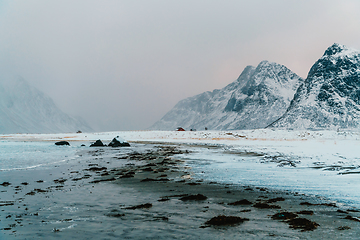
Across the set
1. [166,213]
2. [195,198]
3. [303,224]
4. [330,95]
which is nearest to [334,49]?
[330,95]

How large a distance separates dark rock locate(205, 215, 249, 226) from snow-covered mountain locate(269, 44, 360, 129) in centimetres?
13457

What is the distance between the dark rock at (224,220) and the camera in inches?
300

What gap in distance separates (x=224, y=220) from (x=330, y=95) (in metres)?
158

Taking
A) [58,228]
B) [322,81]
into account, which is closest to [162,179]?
[58,228]

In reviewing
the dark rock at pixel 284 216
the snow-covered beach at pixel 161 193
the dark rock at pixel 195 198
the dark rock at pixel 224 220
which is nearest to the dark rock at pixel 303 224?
the snow-covered beach at pixel 161 193

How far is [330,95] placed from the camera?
14562cm

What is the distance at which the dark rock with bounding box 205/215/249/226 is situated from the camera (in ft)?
25.0

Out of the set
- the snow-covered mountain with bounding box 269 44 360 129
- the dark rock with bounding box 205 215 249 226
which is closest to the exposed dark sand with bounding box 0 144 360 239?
the dark rock with bounding box 205 215 249 226

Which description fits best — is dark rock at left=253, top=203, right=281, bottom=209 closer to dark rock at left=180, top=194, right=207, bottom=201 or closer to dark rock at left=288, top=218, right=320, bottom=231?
dark rock at left=288, top=218, right=320, bottom=231

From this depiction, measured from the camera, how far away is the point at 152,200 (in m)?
10.6

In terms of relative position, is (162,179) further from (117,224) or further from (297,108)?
(297,108)

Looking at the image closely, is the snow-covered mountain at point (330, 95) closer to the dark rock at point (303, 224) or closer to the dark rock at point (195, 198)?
the dark rock at point (195, 198)

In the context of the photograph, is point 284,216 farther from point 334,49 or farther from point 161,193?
point 334,49

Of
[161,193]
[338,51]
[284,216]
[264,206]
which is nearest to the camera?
[284,216]
